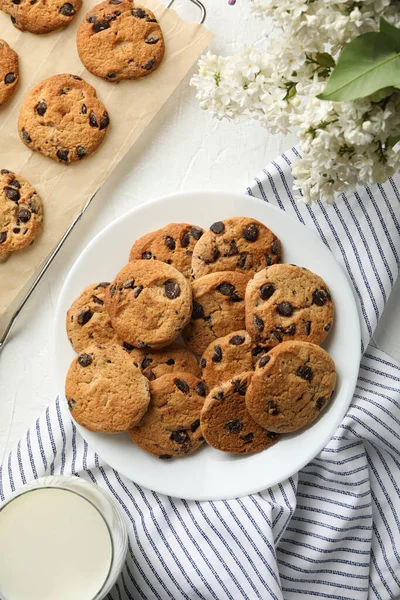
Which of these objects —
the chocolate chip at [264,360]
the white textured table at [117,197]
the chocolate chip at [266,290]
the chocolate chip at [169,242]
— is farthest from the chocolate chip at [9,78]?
the chocolate chip at [264,360]

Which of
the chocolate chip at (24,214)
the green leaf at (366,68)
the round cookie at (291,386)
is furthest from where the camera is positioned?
the chocolate chip at (24,214)

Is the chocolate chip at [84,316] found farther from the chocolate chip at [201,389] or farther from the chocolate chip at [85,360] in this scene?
the chocolate chip at [201,389]

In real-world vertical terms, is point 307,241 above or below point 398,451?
above

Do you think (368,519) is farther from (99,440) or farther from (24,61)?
(24,61)

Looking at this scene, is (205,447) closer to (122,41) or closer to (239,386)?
(239,386)

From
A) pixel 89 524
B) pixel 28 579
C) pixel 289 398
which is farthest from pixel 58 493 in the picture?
pixel 289 398

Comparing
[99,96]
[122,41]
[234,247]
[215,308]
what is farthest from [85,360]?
[122,41]
